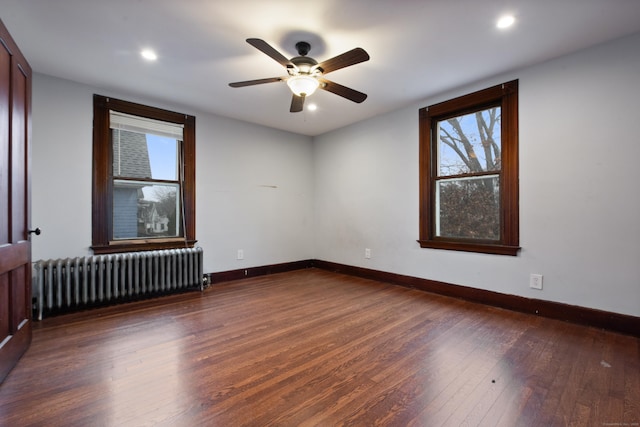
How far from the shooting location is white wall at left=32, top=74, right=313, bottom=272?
302 centimetres

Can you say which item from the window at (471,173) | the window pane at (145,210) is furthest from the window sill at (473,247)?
the window pane at (145,210)

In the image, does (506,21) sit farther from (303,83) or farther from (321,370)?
(321,370)

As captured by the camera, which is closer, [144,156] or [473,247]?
[473,247]

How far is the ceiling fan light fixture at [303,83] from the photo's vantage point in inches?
97.7

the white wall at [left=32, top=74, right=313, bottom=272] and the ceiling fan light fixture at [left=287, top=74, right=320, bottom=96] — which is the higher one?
the ceiling fan light fixture at [left=287, top=74, right=320, bottom=96]

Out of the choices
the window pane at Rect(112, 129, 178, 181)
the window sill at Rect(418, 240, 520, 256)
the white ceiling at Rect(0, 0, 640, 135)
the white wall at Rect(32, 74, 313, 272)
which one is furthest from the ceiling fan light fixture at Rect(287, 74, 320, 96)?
the window sill at Rect(418, 240, 520, 256)

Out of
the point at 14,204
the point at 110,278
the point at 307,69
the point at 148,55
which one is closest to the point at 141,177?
the point at 110,278

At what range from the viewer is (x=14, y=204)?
73.7 inches

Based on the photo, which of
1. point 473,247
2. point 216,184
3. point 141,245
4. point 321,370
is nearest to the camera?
point 321,370

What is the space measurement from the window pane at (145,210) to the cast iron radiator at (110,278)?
1.40 feet

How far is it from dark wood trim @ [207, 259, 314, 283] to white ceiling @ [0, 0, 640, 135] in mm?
2514

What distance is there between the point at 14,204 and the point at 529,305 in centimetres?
437

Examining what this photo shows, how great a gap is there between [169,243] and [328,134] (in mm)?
3136

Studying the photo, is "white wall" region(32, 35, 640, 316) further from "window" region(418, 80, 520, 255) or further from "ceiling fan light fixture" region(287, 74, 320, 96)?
"ceiling fan light fixture" region(287, 74, 320, 96)
